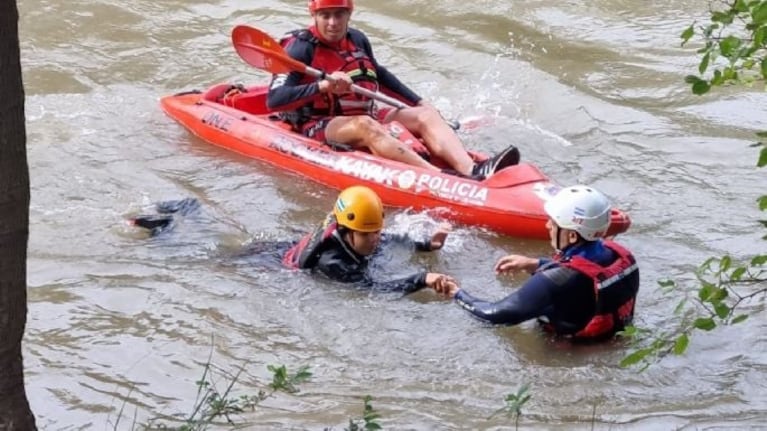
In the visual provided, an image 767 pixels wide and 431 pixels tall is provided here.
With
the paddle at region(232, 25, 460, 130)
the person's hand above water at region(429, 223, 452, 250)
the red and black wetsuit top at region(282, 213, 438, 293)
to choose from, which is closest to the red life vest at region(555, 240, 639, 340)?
the red and black wetsuit top at region(282, 213, 438, 293)

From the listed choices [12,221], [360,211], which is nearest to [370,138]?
[360,211]

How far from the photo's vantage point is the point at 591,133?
9.20m

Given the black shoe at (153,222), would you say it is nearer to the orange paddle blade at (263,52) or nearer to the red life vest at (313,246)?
the red life vest at (313,246)

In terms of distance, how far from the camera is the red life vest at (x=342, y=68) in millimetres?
8086

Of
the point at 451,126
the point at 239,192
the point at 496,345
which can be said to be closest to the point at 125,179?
the point at 239,192

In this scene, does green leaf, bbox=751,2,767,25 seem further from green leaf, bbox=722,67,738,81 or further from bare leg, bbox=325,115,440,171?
bare leg, bbox=325,115,440,171

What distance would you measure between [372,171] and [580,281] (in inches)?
104

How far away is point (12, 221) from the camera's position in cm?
294

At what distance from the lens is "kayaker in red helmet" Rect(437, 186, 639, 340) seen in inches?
216

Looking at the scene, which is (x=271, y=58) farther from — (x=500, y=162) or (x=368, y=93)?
(x=500, y=162)

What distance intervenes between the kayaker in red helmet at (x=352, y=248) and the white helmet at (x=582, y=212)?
820 mm

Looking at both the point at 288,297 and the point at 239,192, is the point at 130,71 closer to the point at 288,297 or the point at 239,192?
the point at 239,192

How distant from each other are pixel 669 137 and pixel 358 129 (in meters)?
2.66

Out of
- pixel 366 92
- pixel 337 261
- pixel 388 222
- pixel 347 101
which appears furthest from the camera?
pixel 347 101
